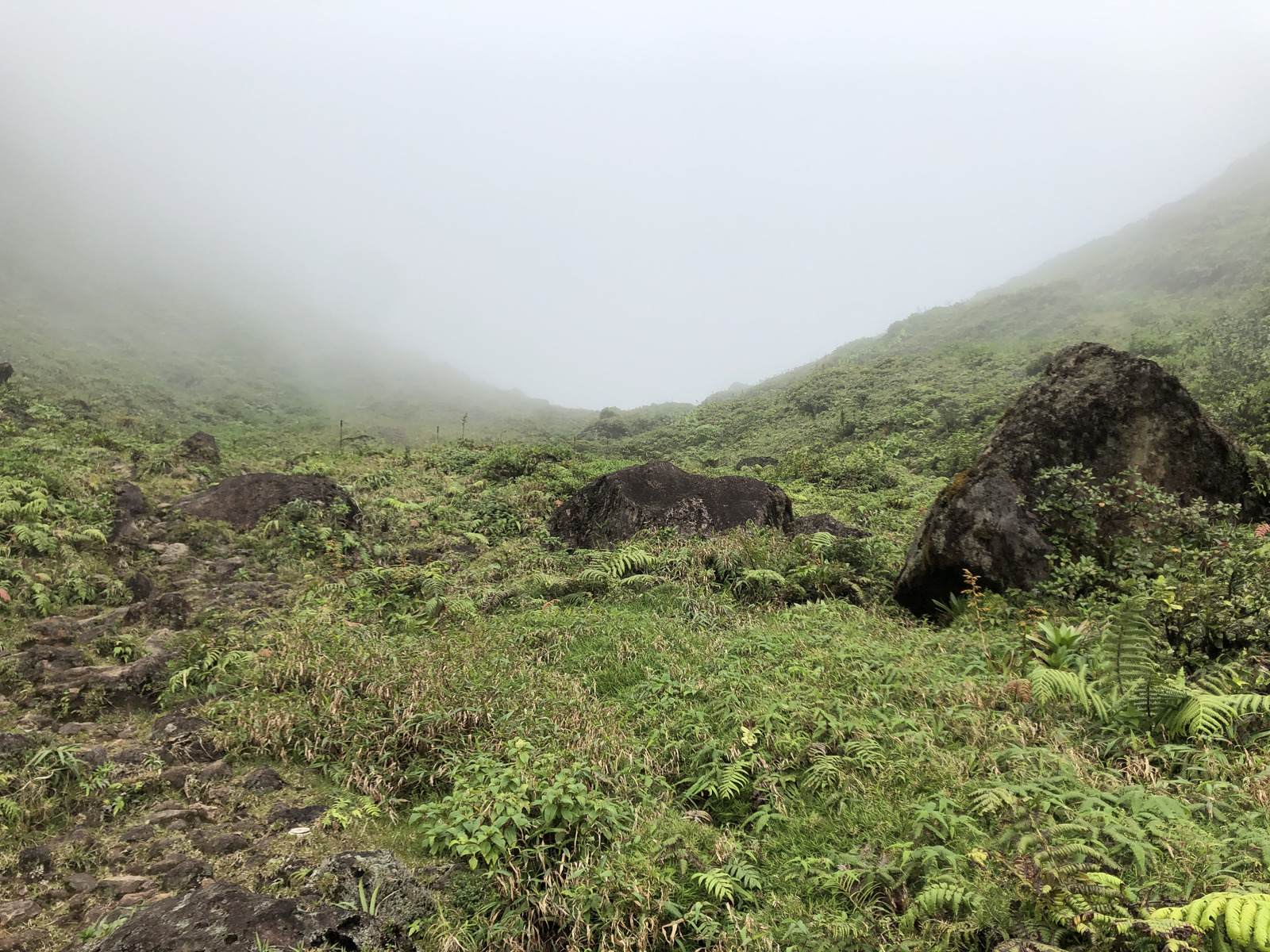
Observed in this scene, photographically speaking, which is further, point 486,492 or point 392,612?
point 486,492

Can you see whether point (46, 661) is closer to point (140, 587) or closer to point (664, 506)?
point (140, 587)

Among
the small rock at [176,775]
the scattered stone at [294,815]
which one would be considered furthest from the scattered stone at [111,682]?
the scattered stone at [294,815]

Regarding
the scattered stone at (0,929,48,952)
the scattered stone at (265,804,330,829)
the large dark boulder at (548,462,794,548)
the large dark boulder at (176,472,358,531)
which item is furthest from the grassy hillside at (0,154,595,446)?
the scattered stone at (0,929,48,952)

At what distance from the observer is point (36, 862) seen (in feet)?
12.1

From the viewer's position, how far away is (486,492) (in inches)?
573

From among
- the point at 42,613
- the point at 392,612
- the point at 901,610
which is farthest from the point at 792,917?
the point at 42,613

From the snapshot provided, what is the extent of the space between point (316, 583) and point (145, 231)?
77526 millimetres

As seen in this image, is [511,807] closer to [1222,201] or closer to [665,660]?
[665,660]

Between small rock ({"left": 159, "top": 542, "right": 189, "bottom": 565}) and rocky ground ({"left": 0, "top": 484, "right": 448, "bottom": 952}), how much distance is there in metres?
2.80

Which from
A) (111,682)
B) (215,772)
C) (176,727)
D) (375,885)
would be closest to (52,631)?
(111,682)

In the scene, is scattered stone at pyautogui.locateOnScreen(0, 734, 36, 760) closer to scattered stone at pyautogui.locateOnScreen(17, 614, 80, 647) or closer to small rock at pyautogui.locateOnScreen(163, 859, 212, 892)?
small rock at pyautogui.locateOnScreen(163, 859, 212, 892)

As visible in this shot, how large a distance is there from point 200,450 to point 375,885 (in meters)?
15.6

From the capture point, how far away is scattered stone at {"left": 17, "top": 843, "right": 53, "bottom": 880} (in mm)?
3623

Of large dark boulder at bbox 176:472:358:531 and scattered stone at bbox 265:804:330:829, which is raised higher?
large dark boulder at bbox 176:472:358:531
